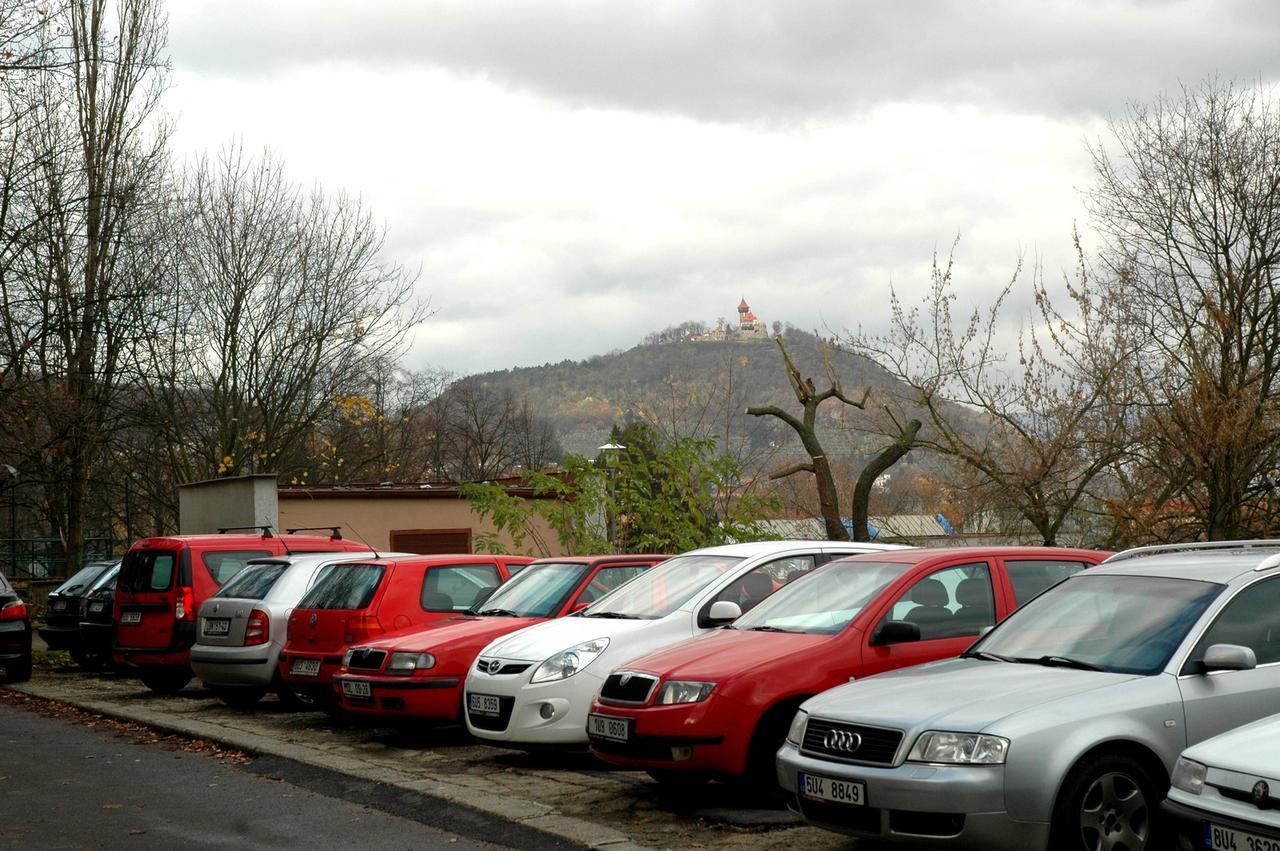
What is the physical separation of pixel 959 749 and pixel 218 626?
376 inches

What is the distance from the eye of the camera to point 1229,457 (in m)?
21.7

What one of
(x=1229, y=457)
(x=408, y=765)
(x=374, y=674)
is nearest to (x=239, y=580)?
(x=374, y=674)

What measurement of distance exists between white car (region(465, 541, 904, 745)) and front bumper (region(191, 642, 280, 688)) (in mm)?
3962

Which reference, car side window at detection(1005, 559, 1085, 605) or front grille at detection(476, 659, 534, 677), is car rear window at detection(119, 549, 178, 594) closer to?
front grille at detection(476, 659, 534, 677)

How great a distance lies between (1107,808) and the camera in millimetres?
6125

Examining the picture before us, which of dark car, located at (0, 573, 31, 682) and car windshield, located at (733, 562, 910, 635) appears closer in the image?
car windshield, located at (733, 562, 910, 635)

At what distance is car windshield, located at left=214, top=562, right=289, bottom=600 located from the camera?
13.8 metres

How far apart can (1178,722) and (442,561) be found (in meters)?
7.65

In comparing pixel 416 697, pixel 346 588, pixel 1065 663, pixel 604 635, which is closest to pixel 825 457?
pixel 346 588

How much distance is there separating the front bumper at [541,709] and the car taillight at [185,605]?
21.1 feet

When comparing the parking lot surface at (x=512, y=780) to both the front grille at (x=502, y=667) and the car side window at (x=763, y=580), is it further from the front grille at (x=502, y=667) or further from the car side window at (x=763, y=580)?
the car side window at (x=763, y=580)

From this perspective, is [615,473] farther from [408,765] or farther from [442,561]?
[408,765]

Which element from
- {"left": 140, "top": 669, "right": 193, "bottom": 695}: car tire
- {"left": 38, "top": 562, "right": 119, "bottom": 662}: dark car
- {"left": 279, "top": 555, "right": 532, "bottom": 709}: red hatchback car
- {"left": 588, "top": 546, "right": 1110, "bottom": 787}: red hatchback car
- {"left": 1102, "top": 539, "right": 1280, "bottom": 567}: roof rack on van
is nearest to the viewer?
{"left": 1102, "top": 539, "right": 1280, "bottom": 567}: roof rack on van

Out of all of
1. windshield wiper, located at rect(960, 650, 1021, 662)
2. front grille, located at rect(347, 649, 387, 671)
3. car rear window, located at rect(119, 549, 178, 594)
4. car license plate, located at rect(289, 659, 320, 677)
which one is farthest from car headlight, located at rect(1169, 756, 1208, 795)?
car rear window, located at rect(119, 549, 178, 594)
